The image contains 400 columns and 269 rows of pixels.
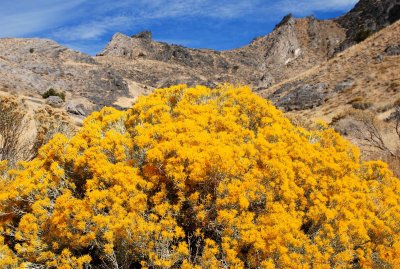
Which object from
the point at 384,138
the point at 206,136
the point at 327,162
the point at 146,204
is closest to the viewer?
the point at 146,204

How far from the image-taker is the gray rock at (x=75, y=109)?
4778cm

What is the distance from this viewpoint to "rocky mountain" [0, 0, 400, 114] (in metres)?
78.4

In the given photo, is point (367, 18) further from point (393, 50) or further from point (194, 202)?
point (194, 202)

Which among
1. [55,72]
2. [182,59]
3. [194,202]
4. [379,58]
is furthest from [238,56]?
[194,202]

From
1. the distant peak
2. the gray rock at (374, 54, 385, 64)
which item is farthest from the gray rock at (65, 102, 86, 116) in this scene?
the distant peak

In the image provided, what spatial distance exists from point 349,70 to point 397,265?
188ft

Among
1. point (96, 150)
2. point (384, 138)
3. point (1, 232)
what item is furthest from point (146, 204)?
point (384, 138)

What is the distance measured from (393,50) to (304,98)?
1531cm

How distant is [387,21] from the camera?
305 ft

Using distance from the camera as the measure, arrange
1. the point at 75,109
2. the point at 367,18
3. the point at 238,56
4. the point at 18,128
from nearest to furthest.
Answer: the point at 18,128 < the point at 75,109 < the point at 367,18 < the point at 238,56

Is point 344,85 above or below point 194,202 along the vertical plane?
above

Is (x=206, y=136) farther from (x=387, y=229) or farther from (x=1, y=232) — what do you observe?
(x=1, y=232)

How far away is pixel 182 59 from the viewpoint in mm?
119312

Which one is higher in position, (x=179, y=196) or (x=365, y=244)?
(x=179, y=196)
